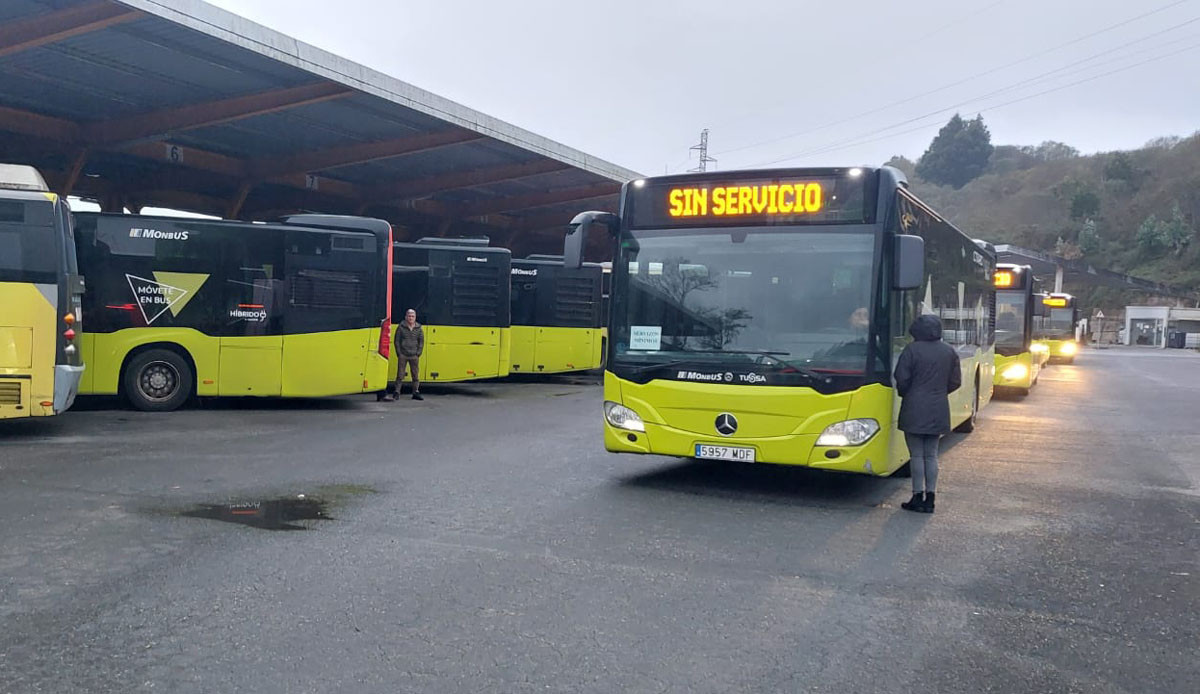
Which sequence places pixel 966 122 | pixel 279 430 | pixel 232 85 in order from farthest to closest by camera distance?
pixel 966 122, pixel 232 85, pixel 279 430

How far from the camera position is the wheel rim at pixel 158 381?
13.9 m

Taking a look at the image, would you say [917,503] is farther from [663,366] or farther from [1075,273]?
[1075,273]

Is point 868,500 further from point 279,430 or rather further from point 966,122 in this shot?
point 966,122

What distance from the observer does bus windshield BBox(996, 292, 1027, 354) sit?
19.5 metres

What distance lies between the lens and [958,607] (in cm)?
530

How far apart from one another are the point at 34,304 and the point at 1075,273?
80.5 meters

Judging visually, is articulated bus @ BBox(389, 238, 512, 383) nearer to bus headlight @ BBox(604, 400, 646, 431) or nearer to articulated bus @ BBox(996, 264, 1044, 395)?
bus headlight @ BBox(604, 400, 646, 431)

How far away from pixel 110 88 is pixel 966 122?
13859 cm

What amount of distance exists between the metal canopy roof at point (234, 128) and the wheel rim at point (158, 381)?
15.9 ft

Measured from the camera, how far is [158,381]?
549 inches

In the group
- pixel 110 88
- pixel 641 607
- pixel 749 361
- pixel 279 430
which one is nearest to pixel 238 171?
pixel 110 88

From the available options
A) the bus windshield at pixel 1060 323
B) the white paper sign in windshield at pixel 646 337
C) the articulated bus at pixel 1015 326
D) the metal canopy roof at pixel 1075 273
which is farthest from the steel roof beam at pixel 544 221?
the metal canopy roof at pixel 1075 273

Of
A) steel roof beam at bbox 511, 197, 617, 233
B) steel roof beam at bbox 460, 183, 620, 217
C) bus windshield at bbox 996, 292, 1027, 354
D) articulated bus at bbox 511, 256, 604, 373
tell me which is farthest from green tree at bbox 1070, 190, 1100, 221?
articulated bus at bbox 511, 256, 604, 373

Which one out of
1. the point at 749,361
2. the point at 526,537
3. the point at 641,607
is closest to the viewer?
the point at 641,607
